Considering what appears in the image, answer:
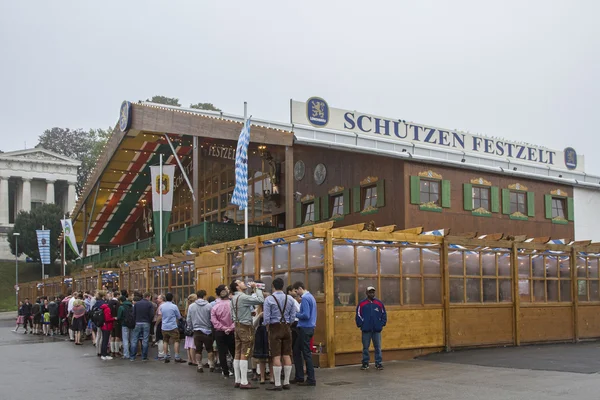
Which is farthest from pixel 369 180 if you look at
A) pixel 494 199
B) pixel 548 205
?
pixel 548 205

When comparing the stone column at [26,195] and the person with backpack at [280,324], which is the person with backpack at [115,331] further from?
the stone column at [26,195]

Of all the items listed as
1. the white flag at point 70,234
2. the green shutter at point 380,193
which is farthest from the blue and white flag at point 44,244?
the green shutter at point 380,193

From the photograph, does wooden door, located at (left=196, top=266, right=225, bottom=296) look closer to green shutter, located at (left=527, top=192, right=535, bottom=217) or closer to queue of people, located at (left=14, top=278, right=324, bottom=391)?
queue of people, located at (left=14, top=278, right=324, bottom=391)

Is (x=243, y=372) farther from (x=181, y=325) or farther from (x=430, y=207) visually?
(x=430, y=207)

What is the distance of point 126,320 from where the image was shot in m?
17.8

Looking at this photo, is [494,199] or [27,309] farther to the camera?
[27,309]

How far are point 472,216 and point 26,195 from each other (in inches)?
3341

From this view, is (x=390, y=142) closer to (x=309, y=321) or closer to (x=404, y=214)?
(x=404, y=214)

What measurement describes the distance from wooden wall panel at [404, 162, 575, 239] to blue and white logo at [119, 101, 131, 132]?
11924 mm

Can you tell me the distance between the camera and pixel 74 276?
3553 cm

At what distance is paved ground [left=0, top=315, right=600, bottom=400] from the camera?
10805mm

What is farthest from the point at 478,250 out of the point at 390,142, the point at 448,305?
the point at 390,142

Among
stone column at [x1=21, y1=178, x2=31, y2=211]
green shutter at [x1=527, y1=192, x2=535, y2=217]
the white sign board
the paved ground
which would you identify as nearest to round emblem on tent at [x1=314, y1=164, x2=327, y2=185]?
the white sign board

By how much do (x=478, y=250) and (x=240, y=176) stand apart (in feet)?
26.0
